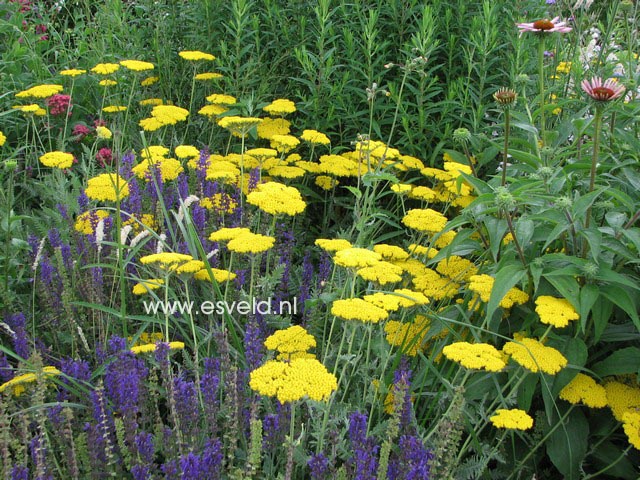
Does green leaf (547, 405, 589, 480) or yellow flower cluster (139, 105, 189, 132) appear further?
yellow flower cluster (139, 105, 189, 132)

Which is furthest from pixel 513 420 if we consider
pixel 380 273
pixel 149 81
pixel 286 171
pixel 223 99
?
pixel 149 81

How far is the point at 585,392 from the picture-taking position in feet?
7.43

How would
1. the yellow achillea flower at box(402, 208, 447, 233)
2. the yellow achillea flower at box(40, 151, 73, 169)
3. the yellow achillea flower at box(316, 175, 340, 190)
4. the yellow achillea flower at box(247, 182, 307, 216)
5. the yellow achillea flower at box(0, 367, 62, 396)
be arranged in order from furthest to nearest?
the yellow achillea flower at box(316, 175, 340, 190) → the yellow achillea flower at box(40, 151, 73, 169) → the yellow achillea flower at box(402, 208, 447, 233) → the yellow achillea flower at box(247, 182, 307, 216) → the yellow achillea flower at box(0, 367, 62, 396)

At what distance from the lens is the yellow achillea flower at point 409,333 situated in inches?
101

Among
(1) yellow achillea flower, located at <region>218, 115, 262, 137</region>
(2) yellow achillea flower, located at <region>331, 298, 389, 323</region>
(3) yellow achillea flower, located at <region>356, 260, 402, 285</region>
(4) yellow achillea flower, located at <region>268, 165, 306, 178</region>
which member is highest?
(1) yellow achillea flower, located at <region>218, 115, 262, 137</region>

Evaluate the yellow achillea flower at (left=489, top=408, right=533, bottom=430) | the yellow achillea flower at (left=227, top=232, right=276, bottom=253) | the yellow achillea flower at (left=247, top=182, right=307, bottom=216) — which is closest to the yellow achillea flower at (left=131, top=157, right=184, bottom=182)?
the yellow achillea flower at (left=247, top=182, right=307, bottom=216)

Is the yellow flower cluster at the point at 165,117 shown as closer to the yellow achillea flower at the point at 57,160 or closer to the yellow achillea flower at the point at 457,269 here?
the yellow achillea flower at the point at 57,160

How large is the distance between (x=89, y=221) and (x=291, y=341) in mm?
1209

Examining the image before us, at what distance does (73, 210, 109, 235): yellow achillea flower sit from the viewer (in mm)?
2959

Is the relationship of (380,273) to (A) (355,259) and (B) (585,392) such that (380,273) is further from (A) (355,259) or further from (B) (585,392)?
(B) (585,392)

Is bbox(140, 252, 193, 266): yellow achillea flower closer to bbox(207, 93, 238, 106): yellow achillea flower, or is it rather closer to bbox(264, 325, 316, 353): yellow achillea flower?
bbox(264, 325, 316, 353): yellow achillea flower

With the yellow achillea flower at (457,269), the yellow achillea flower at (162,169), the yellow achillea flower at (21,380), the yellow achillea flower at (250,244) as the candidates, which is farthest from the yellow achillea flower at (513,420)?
the yellow achillea flower at (162,169)

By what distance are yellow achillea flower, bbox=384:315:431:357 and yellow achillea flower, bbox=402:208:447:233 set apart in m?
0.37

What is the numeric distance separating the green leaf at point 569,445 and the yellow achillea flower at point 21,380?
1.64m
